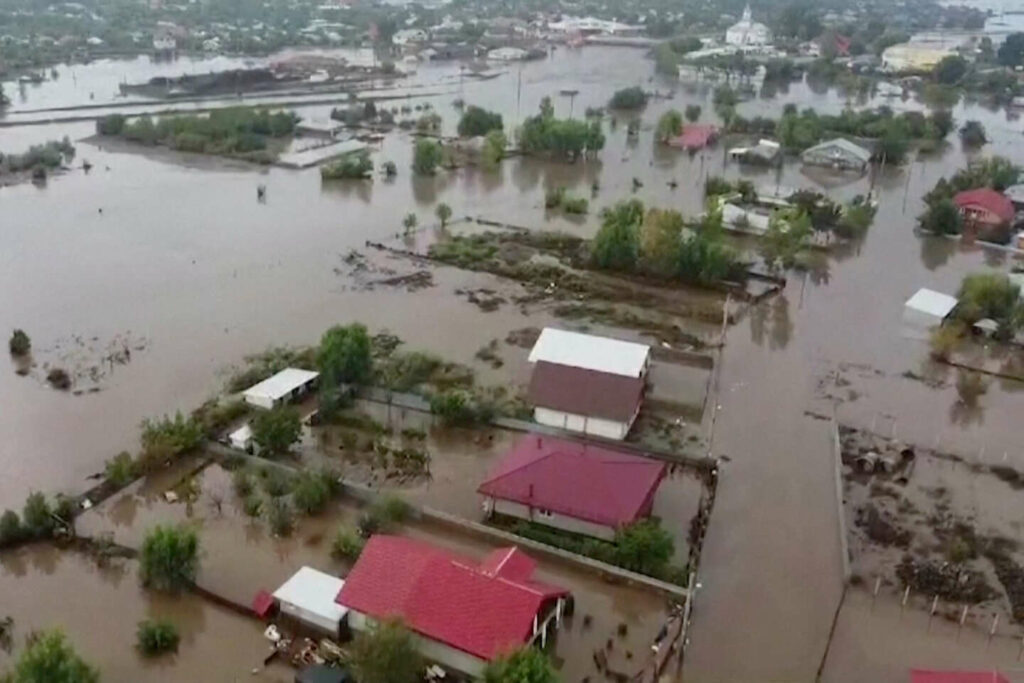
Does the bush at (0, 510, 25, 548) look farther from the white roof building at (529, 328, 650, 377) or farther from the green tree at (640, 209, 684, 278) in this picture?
the green tree at (640, 209, 684, 278)

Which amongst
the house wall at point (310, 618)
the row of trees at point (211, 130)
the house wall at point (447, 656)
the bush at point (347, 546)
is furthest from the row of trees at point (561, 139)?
the house wall at point (447, 656)

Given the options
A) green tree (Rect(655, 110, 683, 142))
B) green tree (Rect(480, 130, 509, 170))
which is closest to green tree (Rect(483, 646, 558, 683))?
green tree (Rect(480, 130, 509, 170))

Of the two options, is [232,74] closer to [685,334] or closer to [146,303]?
[146,303]

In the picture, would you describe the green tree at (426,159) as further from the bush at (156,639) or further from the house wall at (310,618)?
the bush at (156,639)

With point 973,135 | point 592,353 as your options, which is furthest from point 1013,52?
point 592,353

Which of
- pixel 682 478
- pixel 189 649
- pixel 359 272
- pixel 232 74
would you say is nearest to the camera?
pixel 189 649

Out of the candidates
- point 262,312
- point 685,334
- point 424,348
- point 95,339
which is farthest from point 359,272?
point 685,334

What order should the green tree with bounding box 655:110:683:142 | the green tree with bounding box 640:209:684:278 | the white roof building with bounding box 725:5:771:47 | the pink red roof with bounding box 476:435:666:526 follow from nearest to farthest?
1. the pink red roof with bounding box 476:435:666:526
2. the green tree with bounding box 640:209:684:278
3. the green tree with bounding box 655:110:683:142
4. the white roof building with bounding box 725:5:771:47
